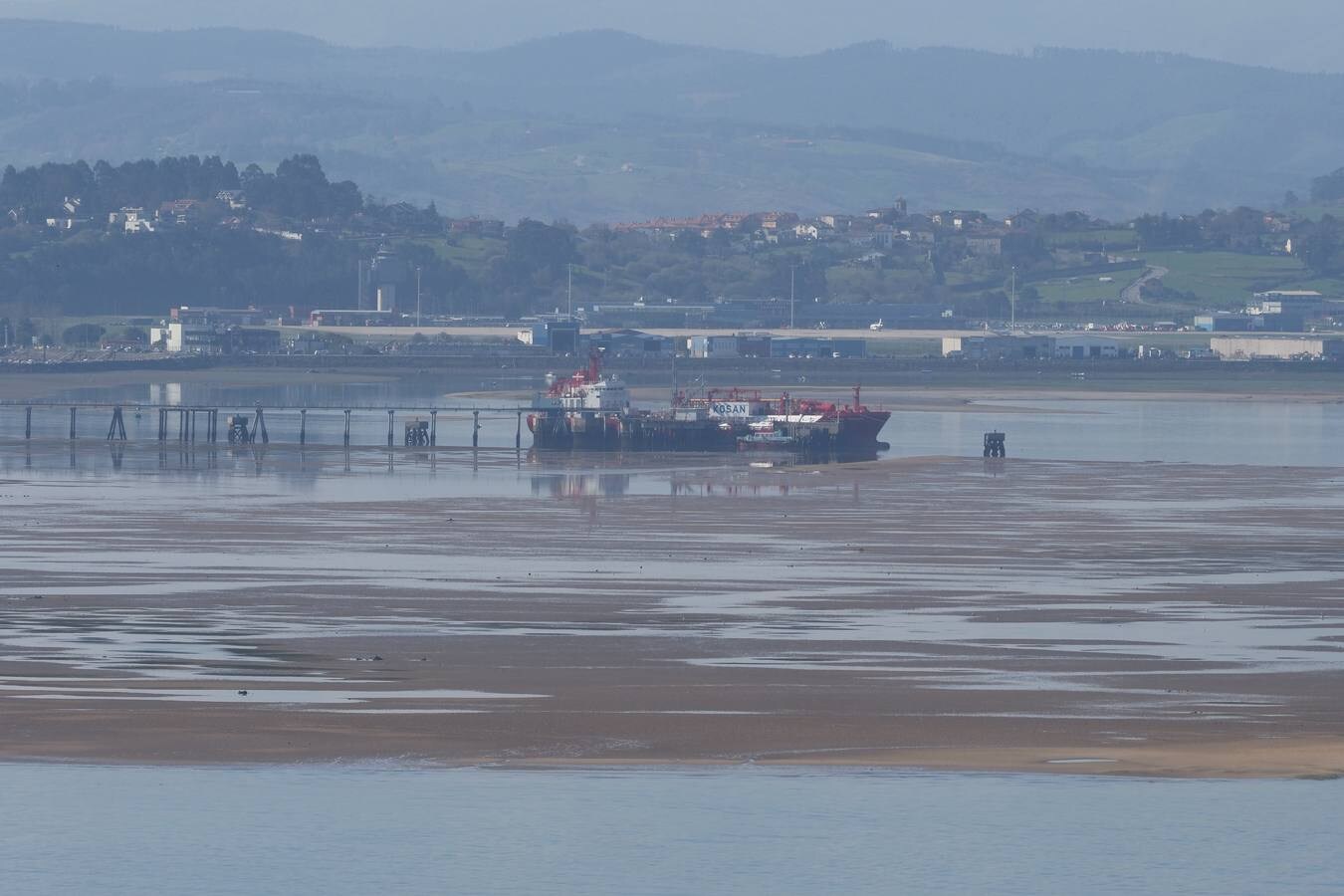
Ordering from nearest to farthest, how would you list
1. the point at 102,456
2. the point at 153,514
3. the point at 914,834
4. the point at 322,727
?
the point at 914,834 < the point at 322,727 < the point at 153,514 < the point at 102,456

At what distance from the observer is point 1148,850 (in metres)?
20.5

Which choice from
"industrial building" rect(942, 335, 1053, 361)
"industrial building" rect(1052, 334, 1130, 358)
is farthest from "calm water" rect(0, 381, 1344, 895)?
"industrial building" rect(1052, 334, 1130, 358)

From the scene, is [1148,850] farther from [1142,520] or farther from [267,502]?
[267,502]

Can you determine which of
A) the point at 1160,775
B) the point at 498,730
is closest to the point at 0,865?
the point at 498,730

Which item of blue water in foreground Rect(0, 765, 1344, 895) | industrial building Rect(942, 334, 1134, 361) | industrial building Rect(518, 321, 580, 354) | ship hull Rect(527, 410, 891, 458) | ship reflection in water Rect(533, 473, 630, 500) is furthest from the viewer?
industrial building Rect(518, 321, 580, 354)

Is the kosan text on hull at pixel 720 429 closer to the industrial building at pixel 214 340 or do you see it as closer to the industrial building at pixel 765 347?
the industrial building at pixel 214 340

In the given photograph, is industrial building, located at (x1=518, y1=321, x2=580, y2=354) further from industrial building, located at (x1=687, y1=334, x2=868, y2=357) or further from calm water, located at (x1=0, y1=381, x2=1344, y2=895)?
calm water, located at (x1=0, y1=381, x2=1344, y2=895)

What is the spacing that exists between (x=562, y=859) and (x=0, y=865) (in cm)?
458

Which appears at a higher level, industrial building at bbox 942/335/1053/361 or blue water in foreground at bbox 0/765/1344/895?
industrial building at bbox 942/335/1053/361

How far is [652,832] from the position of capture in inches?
829

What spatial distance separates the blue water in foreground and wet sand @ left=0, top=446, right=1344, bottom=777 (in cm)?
92

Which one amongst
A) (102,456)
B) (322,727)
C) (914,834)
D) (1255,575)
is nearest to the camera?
(914,834)

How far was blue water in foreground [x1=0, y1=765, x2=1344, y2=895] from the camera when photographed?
64.3 ft

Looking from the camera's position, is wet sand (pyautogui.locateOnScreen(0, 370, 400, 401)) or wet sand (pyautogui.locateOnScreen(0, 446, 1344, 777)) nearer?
wet sand (pyautogui.locateOnScreen(0, 446, 1344, 777))
